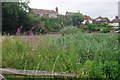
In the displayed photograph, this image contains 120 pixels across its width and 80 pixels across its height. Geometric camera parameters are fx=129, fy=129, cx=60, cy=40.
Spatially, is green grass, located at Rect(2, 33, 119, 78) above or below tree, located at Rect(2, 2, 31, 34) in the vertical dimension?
below

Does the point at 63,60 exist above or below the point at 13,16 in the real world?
below

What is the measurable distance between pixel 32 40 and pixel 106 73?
311 cm

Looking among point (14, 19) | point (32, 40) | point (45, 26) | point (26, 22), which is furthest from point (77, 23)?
point (32, 40)

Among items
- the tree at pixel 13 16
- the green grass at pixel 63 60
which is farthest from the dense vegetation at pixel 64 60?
the tree at pixel 13 16

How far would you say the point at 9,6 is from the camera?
20484mm

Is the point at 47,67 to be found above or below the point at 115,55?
below

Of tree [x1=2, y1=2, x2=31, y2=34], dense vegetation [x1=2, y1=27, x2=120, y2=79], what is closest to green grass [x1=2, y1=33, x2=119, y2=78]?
dense vegetation [x1=2, y1=27, x2=120, y2=79]

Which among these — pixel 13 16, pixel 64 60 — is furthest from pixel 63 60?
pixel 13 16

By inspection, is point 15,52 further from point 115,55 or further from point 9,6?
point 9,6

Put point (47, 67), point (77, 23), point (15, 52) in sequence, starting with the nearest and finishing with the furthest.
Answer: point (47, 67) < point (15, 52) < point (77, 23)

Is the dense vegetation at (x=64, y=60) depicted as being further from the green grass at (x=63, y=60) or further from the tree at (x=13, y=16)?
the tree at (x=13, y=16)

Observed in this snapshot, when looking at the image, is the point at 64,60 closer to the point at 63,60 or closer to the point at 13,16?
the point at 63,60

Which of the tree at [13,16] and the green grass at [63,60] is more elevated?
the tree at [13,16]

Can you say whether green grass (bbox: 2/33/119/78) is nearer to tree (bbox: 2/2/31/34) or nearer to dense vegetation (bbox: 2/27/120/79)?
dense vegetation (bbox: 2/27/120/79)
